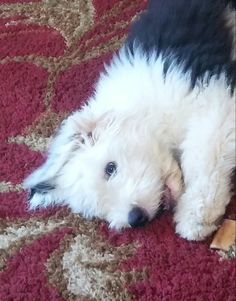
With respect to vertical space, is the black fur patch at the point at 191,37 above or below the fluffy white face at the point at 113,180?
above

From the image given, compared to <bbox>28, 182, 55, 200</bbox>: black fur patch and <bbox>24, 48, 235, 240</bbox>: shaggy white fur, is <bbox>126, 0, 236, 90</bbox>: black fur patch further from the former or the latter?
<bbox>28, 182, 55, 200</bbox>: black fur patch

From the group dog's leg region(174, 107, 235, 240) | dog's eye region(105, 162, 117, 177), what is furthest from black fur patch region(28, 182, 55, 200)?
dog's leg region(174, 107, 235, 240)

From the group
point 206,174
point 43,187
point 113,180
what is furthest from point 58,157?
point 206,174

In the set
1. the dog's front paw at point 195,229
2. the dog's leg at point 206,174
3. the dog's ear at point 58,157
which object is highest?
the dog's ear at point 58,157

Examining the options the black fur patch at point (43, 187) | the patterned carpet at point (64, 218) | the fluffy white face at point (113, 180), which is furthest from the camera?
the black fur patch at point (43, 187)

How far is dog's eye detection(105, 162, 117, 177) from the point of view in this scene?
5.00 ft

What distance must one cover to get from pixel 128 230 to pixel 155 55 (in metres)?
0.45

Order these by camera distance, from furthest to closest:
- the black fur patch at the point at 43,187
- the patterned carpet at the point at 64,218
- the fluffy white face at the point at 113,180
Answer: the black fur patch at the point at 43,187
the fluffy white face at the point at 113,180
the patterned carpet at the point at 64,218

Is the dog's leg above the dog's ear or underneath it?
underneath

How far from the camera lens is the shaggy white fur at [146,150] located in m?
1.44

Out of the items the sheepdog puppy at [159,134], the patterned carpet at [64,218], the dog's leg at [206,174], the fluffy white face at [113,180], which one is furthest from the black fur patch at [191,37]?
the patterned carpet at [64,218]

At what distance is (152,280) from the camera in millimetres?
1372

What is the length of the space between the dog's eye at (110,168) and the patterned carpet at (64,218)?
0.13 metres

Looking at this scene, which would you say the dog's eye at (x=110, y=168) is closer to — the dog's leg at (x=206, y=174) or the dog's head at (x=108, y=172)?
the dog's head at (x=108, y=172)
